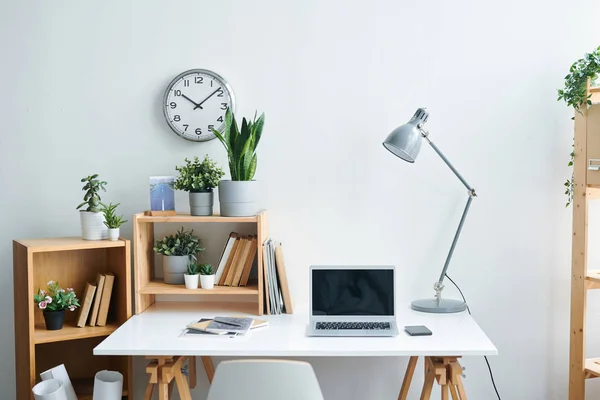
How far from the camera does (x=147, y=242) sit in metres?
2.72

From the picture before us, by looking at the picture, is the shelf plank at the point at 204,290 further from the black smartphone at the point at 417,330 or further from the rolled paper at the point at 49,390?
the black smartphone at the point at 417,330

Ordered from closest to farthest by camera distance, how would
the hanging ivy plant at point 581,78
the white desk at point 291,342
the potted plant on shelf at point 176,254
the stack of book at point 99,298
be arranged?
the white desk at point 291,342
the hanging ivy plant at point 581,78
the stack of book at point 99,298
the potted plant on shelf at point 176,254

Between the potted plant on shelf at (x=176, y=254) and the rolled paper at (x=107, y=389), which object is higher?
the potted plant on shelf at (x=176, y=254)

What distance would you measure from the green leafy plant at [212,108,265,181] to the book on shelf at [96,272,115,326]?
25.6 inches

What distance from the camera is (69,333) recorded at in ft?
8.15

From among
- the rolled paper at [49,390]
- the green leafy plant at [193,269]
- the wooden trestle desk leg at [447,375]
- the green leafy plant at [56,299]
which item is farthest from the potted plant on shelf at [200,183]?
the wooden trestle desk leg at [447,375]

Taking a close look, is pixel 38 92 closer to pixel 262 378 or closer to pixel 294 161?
pixel 294 161

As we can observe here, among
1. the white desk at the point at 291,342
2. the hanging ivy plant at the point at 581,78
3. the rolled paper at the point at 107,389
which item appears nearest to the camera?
the white desk at the point at 291,342

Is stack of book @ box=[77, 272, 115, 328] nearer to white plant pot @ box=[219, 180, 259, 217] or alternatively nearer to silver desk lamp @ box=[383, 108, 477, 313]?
white plant pot @ box=[219, 180, 259, 217]

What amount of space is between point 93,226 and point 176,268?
1.23ft

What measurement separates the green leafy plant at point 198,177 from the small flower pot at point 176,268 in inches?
11.7

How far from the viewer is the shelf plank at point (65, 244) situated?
95.1 inches

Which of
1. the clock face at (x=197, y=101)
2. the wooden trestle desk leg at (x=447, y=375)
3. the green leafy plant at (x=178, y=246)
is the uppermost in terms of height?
the clock face at (x=197, y=101)

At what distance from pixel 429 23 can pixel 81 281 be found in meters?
1.86
